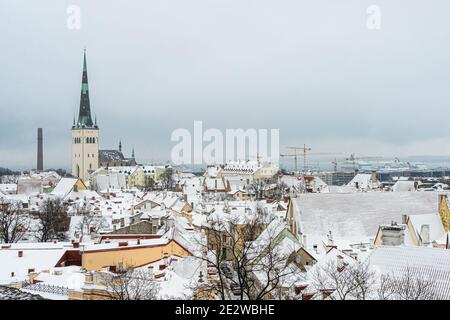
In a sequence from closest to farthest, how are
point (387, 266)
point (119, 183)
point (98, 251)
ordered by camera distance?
point (387, 266) → point (98, 251) → point (119, 183)

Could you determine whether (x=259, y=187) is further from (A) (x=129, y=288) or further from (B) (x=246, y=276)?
(B) (x=246, y=276)

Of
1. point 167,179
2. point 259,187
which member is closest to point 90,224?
point 259,187

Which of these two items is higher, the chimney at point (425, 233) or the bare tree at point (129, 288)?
the bare tree at point (129, 288)

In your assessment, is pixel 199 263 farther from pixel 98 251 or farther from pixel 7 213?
pixel 7 213

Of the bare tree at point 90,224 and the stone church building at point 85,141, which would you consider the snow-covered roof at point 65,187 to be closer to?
the bare tree at point 90,224

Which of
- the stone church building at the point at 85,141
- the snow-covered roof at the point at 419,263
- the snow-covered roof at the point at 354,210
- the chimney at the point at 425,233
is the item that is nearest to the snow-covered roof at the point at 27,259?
the snow-covered roof at the point at 419,263

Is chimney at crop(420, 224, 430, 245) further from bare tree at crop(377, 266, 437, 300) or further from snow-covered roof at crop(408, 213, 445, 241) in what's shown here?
bare tree at crop(377, 266, 437, 300)

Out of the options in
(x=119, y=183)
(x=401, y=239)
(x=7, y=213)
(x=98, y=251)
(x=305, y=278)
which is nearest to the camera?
(x=305, y=278)
